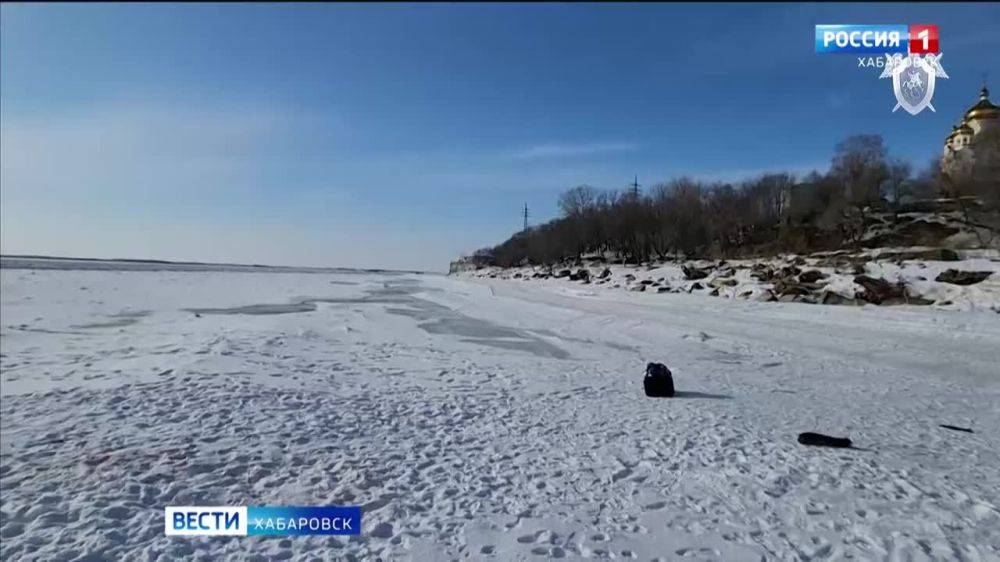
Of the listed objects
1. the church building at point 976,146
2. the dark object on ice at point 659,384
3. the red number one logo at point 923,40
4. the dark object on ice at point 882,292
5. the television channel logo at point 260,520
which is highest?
the church building at point 976,146

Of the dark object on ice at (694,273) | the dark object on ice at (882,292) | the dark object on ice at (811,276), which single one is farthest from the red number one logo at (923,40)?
the dark object on ice at (694,273)

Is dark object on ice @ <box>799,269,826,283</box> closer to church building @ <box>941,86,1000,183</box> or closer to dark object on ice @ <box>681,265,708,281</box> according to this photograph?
dark object on ice @ <box>681,265,708,281</box>

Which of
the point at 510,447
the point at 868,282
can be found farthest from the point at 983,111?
the point at 510,447

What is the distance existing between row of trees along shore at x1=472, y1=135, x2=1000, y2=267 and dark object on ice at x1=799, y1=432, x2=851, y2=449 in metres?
41.2

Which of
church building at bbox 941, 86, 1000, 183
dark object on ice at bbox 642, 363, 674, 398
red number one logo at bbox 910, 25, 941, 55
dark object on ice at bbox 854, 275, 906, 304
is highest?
church building at bbox 941, 86, 1000, 183

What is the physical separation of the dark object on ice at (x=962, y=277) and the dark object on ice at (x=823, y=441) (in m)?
16.3

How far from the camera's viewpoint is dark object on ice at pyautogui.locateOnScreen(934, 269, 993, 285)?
18.6 metres

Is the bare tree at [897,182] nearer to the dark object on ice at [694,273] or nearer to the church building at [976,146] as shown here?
the church building at [976,146]

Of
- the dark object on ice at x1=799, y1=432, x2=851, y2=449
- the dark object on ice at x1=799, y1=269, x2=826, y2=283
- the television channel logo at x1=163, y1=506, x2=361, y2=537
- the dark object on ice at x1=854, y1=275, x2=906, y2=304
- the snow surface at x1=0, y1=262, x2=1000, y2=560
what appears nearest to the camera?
the snow surface at x1=0, y1=262, x2=1000, y2=560

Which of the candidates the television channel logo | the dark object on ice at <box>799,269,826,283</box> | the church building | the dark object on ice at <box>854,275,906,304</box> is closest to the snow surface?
the television channel logo

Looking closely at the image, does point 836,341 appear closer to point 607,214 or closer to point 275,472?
point 275,472

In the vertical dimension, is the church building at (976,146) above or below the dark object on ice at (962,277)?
above

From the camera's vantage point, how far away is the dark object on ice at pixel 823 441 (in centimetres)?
654

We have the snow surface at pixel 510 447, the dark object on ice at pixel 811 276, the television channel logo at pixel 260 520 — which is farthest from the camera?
the dark object on ice at pixel 811 276
